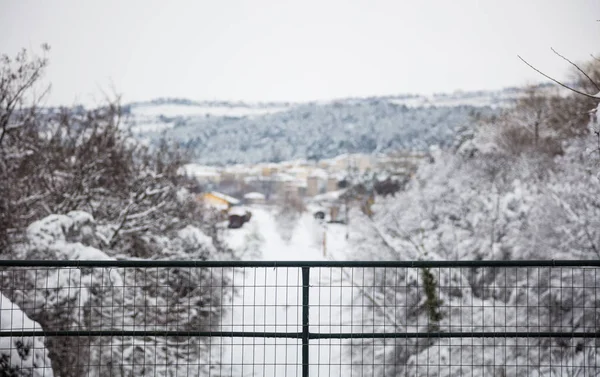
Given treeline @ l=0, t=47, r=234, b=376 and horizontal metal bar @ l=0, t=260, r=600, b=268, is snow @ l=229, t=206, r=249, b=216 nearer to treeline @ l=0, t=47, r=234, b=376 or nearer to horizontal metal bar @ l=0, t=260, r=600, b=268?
treeline @ l=0, t=47, r=234, b=376

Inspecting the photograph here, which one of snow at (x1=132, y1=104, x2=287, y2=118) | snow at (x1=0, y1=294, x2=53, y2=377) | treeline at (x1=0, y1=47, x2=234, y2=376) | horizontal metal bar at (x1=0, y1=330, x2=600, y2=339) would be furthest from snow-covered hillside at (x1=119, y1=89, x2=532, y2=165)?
horizontal metal bar at (x1=0, y1=330, x2=600, y2=339)

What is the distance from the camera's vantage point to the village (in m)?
40.0

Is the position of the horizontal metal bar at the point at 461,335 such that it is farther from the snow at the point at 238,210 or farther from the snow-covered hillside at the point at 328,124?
the snow-covered hillside at the point at 328,124

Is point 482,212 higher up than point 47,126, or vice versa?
point 47,126

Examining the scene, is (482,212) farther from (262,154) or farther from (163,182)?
(262,154)

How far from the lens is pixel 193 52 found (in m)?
95.8

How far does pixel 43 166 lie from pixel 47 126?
1.34 m

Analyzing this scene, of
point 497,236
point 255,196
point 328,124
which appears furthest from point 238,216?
point 328,124

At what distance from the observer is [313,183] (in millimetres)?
54719

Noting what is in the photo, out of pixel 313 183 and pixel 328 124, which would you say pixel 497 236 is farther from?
pixel 328 124

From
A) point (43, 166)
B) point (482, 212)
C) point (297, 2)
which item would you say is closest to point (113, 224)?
point (43, 166)

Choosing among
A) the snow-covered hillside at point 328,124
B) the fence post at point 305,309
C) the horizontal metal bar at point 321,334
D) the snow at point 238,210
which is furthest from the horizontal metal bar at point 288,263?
the snow-covered hillside at point 328,124

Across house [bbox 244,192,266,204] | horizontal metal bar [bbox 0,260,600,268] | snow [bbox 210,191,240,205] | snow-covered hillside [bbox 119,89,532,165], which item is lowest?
house [bbox 244,192,266,204]

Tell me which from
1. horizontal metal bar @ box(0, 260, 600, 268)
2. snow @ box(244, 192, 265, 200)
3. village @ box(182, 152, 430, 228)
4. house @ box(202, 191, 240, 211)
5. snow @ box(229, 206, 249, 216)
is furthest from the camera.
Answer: snow @ box(244, 192, 265, 200)
